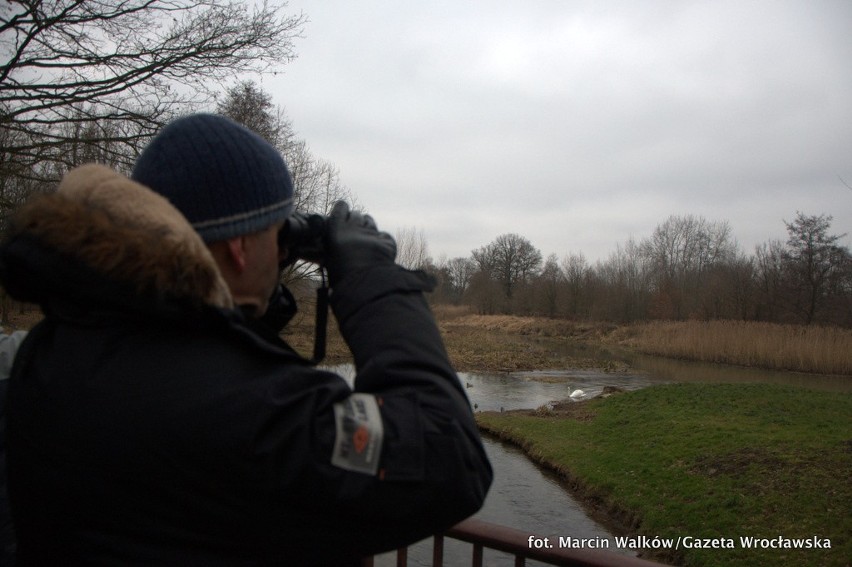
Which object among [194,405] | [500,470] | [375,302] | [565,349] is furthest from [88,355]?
[565,349]

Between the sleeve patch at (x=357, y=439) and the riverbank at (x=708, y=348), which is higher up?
the sleeve patch at (x=357, y=439)

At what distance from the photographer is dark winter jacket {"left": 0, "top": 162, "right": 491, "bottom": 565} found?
0.85 metres

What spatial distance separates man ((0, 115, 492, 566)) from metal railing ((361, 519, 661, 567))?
111 centimetres

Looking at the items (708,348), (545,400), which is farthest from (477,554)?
(708,348)

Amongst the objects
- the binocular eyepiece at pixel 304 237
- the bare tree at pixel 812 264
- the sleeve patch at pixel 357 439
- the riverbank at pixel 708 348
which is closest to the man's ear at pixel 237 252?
the binocular eyepiece at pixel 304 237

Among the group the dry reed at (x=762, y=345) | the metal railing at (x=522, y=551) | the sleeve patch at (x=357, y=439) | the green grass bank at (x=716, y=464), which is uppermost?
the sleeve patch at (x=357, y=439)

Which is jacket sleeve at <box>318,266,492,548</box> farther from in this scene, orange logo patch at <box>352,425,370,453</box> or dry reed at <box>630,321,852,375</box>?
dry reed at <box>630,321,852,375</box>

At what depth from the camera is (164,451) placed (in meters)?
0.84

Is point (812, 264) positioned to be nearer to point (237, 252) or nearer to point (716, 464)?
point (716, 464)

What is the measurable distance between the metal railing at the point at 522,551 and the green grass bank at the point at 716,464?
651 cm

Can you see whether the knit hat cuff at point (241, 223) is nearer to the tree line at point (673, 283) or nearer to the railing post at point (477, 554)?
the railing post at point (477, 554)

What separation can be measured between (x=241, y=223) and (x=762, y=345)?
105 feet

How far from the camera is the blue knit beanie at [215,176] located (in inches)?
39.8

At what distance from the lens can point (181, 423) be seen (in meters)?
0.84
